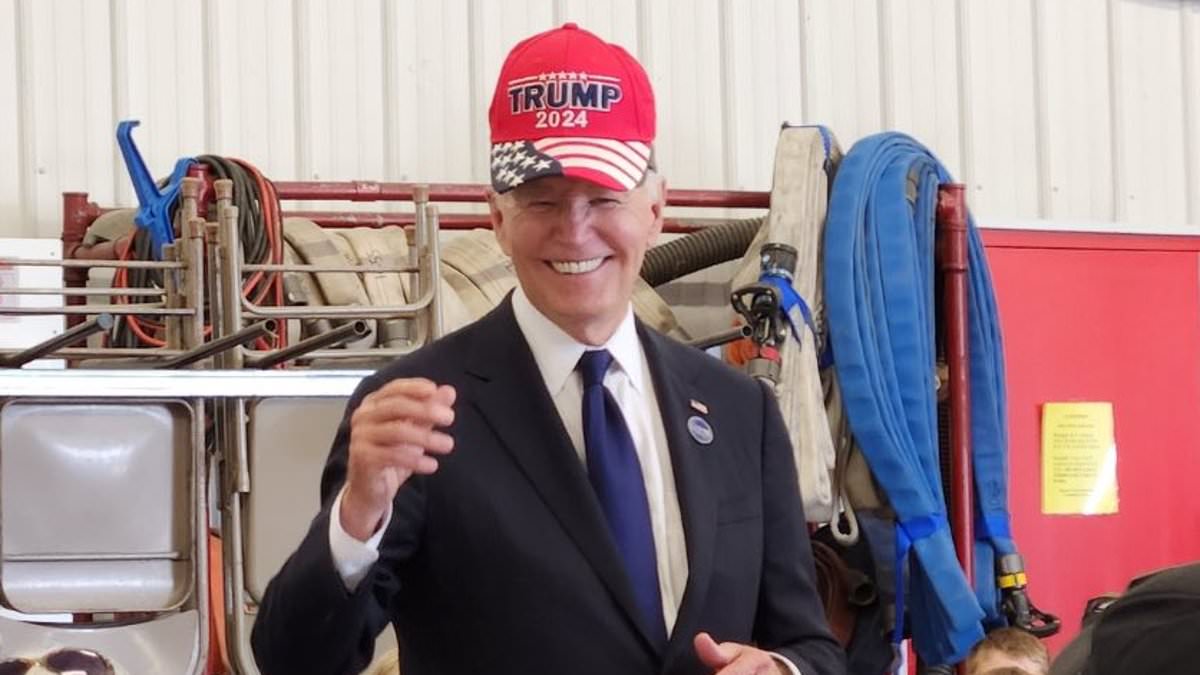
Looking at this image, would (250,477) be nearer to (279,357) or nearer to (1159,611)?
(279,357)

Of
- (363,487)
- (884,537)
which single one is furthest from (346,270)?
(363,487)

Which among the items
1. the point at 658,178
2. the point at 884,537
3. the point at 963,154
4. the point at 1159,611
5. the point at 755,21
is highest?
the point at 755,21

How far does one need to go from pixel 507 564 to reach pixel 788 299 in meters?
2.23

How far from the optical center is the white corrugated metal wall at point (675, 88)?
151 inches

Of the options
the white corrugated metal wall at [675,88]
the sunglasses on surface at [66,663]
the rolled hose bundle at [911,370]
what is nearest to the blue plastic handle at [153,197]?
the white corrugated metal wall at [675,88]

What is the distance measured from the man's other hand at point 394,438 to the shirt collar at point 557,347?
211 mm

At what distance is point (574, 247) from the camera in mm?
1479

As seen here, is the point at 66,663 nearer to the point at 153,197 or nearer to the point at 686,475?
the point at 153,197

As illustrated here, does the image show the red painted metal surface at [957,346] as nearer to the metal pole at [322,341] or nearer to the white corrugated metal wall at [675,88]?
the white corrugated metal wall at [675,88]

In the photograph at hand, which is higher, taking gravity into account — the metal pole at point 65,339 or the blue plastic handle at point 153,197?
the blue plastic handle at point 153,197

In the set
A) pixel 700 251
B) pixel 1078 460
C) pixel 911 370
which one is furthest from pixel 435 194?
pixel 1078 460

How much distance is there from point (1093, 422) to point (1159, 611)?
394cm

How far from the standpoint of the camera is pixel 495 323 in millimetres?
1552

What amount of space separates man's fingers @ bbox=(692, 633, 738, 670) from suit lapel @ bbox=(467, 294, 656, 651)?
0.06 m
